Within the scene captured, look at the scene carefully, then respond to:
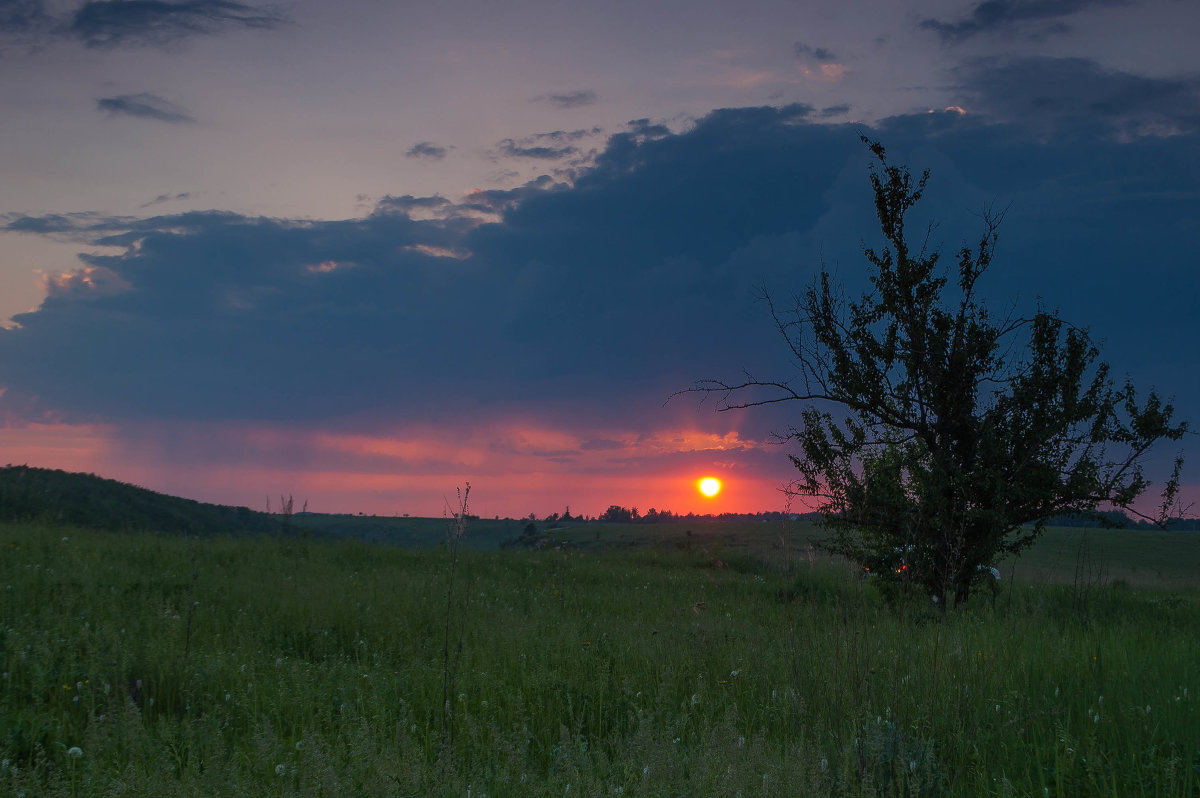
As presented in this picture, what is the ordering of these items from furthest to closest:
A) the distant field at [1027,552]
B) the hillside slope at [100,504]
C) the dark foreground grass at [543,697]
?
the hillside slope at [100,504] → the distant field at [1027,552] → the dark foreground grass at [543,697]

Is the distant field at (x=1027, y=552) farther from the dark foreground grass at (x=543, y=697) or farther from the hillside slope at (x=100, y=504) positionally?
the hillside slope at (x=100, y=504)

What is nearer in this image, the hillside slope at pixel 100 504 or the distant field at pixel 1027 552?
the distant field at pixel 1027 552

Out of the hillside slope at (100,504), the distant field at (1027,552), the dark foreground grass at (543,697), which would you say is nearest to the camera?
the dark foreground grass at (543,697)

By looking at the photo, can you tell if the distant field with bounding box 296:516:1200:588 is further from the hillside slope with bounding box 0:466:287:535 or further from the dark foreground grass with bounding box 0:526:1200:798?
the hillside slope with bounding box 0:466:287:535

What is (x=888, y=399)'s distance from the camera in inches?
495

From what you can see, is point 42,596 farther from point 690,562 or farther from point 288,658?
point 690,562

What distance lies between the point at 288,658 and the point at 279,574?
5237mm

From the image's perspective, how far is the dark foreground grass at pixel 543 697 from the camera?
4.37m

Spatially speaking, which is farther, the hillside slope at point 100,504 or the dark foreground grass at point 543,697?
the hillside slope at point 100,504

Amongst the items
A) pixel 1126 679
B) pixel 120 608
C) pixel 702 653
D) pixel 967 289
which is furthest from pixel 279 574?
pixel 967 289

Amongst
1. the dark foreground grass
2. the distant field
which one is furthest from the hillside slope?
the dark foreground grass

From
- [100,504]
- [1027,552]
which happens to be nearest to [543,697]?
[100,504]

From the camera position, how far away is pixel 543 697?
667cm

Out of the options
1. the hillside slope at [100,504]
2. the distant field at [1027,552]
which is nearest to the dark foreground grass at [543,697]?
the distant field at [1027,552]
